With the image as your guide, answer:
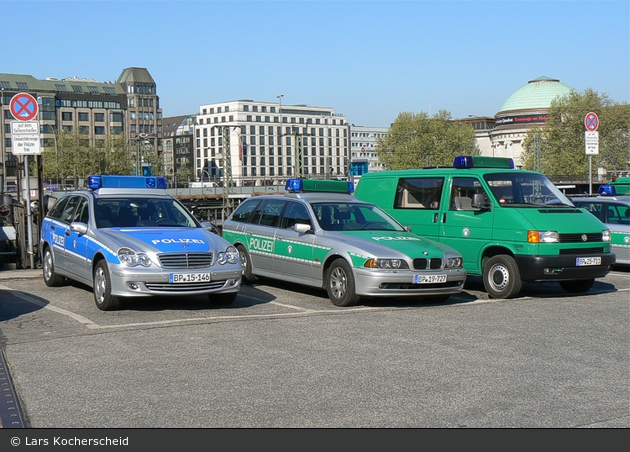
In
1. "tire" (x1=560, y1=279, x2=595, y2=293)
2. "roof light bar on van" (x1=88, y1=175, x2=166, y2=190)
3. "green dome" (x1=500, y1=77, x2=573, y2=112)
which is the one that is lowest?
"tire" (x1=560, y1=279, x2=595, y2=293)

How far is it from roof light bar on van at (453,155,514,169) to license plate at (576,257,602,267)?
7.89 feet

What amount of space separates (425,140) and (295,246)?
402 feet

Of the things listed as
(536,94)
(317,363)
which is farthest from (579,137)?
(317,363)

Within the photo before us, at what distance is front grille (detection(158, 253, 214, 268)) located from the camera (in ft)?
34.0

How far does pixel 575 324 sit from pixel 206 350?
4439 mm

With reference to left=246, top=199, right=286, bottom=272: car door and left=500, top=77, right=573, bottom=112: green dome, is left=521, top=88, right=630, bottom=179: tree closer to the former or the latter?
left=500, top=77, right=573, bottom=112: green dome

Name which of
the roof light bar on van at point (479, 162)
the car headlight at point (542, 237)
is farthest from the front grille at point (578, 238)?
the roof light bar on van at point (479, 162)

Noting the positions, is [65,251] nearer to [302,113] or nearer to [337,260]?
[337,260]

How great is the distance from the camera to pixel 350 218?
12523mm

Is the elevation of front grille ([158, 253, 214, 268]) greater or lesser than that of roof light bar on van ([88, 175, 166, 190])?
lesser

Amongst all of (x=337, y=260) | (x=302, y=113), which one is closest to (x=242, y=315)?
(x=337, y=260)

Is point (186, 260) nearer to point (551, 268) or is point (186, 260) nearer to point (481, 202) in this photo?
point (481, 202)

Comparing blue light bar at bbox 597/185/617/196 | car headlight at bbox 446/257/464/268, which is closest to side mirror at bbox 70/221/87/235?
car headlight at bbox 446/257/464/268
